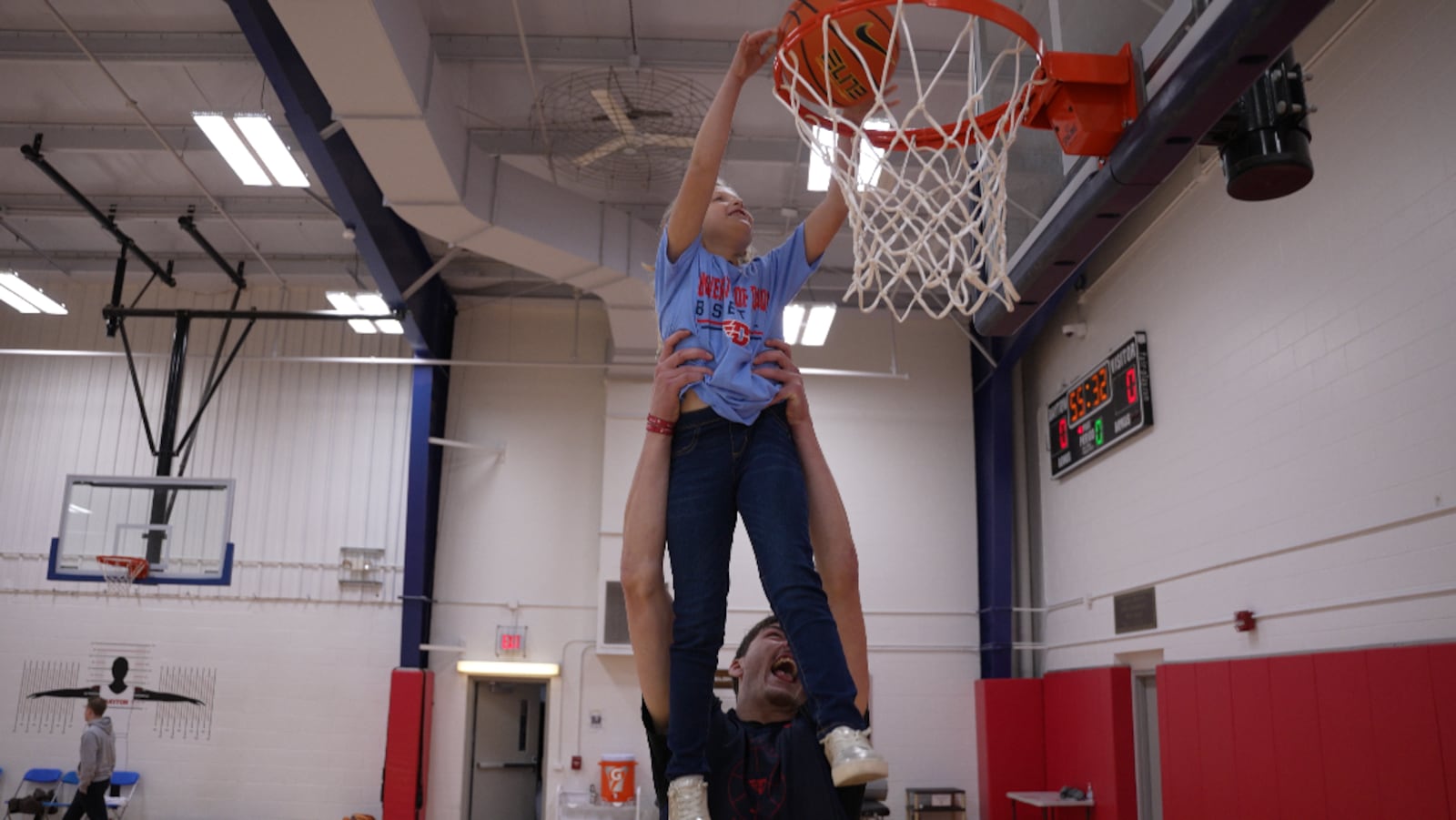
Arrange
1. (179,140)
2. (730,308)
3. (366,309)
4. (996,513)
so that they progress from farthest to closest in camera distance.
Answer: (996,513) < (366,309) < (179,140) < (730,308)

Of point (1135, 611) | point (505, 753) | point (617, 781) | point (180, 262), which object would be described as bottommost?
point (617, 781)

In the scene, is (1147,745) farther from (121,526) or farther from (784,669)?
(121,526)

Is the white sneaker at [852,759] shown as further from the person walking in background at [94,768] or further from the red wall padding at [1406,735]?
the person walking in background at [94,768]

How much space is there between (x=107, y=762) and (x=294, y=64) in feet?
22.4

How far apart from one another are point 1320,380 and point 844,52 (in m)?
4.92

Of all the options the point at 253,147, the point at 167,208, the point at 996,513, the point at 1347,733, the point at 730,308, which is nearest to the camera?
the point at 730,308

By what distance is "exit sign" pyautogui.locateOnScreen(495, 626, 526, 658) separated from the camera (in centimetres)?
1317

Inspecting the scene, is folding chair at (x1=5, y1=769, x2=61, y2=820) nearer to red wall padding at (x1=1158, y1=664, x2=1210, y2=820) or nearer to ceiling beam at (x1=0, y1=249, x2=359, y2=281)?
ceiling beam at (x1=0, y1=249, x2=359, y2=281)

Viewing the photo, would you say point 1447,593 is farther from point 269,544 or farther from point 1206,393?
point 269,544

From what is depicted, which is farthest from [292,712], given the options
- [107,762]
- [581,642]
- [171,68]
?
[171,68]

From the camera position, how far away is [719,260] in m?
3.00

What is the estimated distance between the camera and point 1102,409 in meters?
10.7

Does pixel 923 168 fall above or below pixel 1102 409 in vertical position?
below

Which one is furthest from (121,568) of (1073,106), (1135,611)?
(1073,106)
